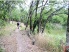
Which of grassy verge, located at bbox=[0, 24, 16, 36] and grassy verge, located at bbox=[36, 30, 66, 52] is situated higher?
grassy verge, located at bbox=[0, 24, 16, 36]

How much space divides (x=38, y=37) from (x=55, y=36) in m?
0.26

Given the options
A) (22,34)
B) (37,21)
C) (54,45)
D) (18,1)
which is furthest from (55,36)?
(18,1)

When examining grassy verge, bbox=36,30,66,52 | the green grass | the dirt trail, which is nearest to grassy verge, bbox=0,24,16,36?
the dirt trail

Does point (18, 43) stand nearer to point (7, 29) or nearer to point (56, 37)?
point (7, 29)

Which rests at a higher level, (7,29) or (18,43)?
(7,29)

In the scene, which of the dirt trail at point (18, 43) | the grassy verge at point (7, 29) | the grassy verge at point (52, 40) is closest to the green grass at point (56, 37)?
the grassy verge at point (52, 40)

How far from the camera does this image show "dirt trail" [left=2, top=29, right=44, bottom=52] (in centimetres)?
208

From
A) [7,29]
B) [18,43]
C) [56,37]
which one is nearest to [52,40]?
[56,37]

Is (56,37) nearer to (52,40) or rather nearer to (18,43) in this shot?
(52,40)

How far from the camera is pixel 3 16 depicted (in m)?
2.17

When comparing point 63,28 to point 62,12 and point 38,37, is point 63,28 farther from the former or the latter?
point 38,37

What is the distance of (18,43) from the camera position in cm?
211

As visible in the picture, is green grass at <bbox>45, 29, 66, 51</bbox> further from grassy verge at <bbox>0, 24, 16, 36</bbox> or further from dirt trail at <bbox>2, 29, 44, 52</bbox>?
grassy verge at <bbox>0, 24, 16, 36</bbox>

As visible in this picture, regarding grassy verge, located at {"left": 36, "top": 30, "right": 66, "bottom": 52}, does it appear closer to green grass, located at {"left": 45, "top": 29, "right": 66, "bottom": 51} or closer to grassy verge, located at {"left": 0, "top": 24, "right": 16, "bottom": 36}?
green grass, located at {"left": 45, "top": 29, "right": 66, "bottom": 51}
